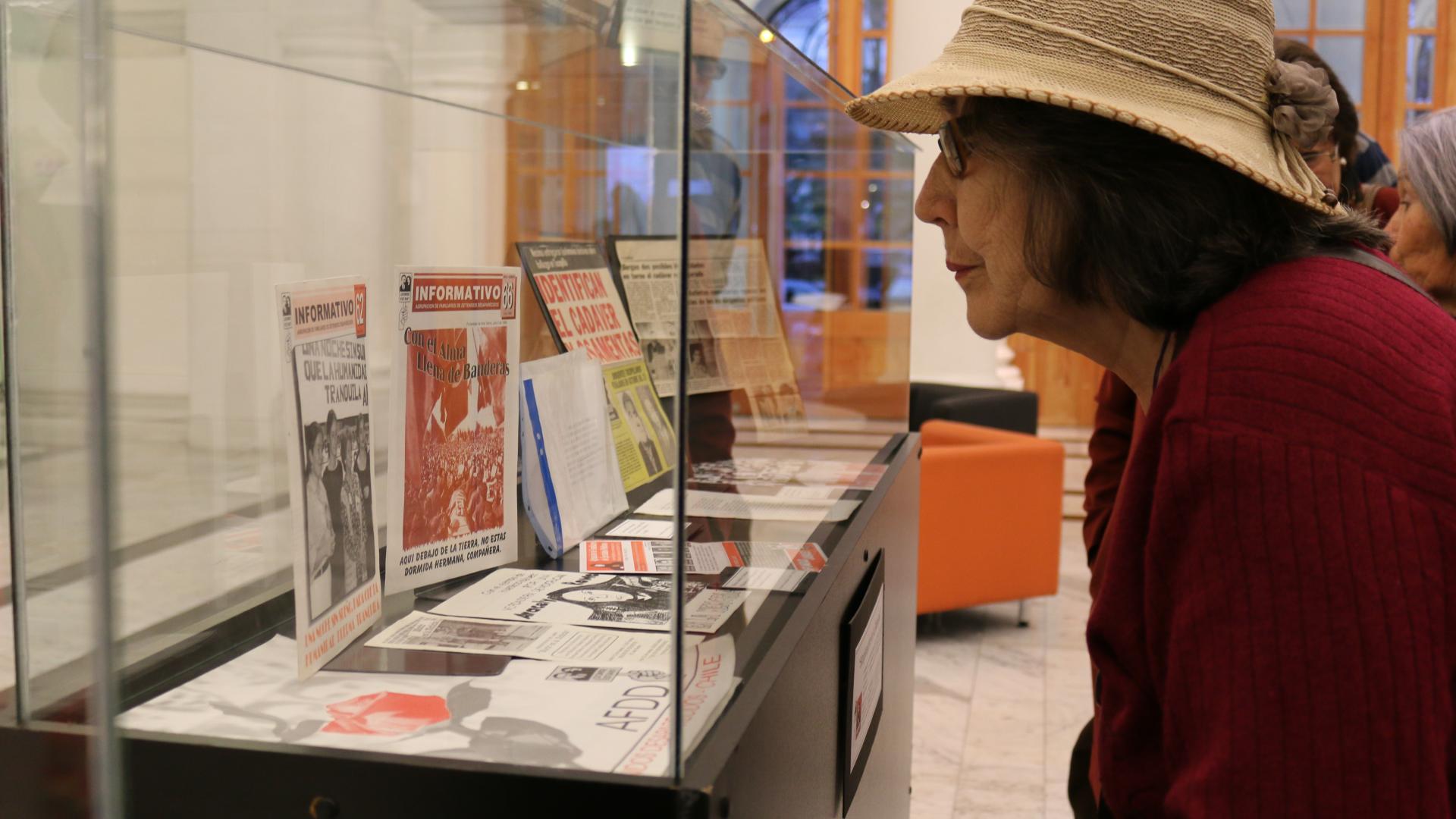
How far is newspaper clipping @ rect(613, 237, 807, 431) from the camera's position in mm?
917

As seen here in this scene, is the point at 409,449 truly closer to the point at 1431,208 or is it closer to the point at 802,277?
the point at 802,277

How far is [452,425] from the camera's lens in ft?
4.03

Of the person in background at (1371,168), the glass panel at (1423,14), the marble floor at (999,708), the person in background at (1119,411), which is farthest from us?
the glass panel at (1423,14)

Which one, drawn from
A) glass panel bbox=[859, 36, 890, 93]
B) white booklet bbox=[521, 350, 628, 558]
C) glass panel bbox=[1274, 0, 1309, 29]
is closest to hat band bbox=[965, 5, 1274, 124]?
white booklet bbox=[521, 350, 628, 558]

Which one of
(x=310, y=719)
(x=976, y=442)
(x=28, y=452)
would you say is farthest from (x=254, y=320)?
(x=976, y=442)

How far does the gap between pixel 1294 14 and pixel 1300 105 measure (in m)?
8.11

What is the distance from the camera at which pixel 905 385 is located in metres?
2.36

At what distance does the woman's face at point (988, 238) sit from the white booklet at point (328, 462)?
523 mm

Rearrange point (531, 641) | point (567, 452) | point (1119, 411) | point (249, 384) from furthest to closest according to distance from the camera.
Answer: point (1119, 411) < point (249, 384) < point (567, 452) < point (531, 641)

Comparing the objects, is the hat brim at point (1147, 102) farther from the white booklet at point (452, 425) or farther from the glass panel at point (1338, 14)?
the glass panel at point (1338, 14)

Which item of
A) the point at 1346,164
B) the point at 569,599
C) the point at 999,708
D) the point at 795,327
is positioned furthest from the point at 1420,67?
the point at 569,599

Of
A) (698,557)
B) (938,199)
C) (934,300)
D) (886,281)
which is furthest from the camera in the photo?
(934,300)

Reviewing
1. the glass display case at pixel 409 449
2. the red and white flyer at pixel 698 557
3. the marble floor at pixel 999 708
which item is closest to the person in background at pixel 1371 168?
the glass display case at pixel 409 449

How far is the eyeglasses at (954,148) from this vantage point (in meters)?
1.09
